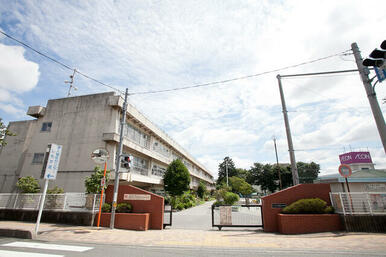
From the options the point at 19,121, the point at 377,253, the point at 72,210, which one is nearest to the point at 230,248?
the point at 377,253

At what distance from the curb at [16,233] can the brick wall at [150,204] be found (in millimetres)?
3838

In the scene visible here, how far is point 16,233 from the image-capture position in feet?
26.7

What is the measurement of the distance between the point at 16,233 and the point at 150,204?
5.80 metres

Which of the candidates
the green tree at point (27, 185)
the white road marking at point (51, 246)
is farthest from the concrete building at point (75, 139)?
the white road marking at point (51, 246)

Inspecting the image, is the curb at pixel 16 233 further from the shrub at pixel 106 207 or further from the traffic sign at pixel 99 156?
the traffic sign at pixel 99 156

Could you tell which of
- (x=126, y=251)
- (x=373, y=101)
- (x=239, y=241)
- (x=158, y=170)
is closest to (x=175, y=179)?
(x=158, y=170)

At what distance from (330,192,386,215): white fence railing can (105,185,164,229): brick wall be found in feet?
29.9

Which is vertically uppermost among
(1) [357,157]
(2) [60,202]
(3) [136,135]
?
(1) [357,157]

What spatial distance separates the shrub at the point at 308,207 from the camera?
371 inches

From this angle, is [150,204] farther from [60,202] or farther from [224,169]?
[224,169]

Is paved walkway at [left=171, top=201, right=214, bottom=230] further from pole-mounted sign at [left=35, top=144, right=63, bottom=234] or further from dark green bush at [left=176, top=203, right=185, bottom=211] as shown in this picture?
pole-mounted sign at [left=35, top=144, right=63, bottom=234]

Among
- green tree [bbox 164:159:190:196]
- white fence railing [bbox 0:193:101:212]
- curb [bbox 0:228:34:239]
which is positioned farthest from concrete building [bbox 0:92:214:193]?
curb [bbox 0:228:34:239]

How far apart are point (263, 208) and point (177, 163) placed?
684 inches

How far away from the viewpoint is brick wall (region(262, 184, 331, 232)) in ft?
33.3
